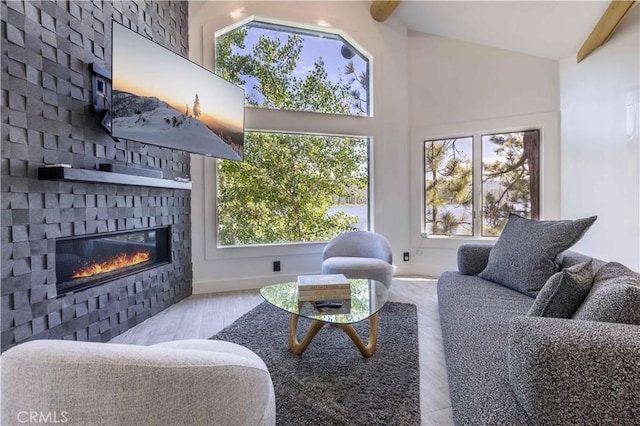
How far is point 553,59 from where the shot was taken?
351cm

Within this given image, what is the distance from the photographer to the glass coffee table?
1732 millimetres

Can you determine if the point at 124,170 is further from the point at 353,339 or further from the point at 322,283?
the point at 353,339

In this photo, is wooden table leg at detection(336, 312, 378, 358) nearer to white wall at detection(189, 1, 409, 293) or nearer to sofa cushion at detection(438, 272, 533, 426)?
sofa cushion at detection(438, 272, 533, 426)

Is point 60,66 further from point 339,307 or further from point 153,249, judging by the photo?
point 339,307

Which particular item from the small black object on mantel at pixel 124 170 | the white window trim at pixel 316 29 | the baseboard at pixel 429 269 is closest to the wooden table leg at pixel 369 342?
the small black object on mantel at pixel 124 170

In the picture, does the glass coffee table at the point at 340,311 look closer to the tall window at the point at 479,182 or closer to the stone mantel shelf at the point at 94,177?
the stone mantel shelf at the point at 94,177

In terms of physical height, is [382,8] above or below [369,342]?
above

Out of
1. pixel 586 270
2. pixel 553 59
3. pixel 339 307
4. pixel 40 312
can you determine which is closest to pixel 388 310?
pixel 339 307

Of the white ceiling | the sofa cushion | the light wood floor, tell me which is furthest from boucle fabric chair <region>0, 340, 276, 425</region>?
the white ceiling

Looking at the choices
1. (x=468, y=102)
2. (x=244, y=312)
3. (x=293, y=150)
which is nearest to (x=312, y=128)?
(x=293, y=150)

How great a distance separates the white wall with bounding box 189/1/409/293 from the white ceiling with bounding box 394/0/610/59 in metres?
0.46

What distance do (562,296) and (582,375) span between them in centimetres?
47

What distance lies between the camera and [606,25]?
9.22ft

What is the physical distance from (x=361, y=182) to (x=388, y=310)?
1851 millimetres
